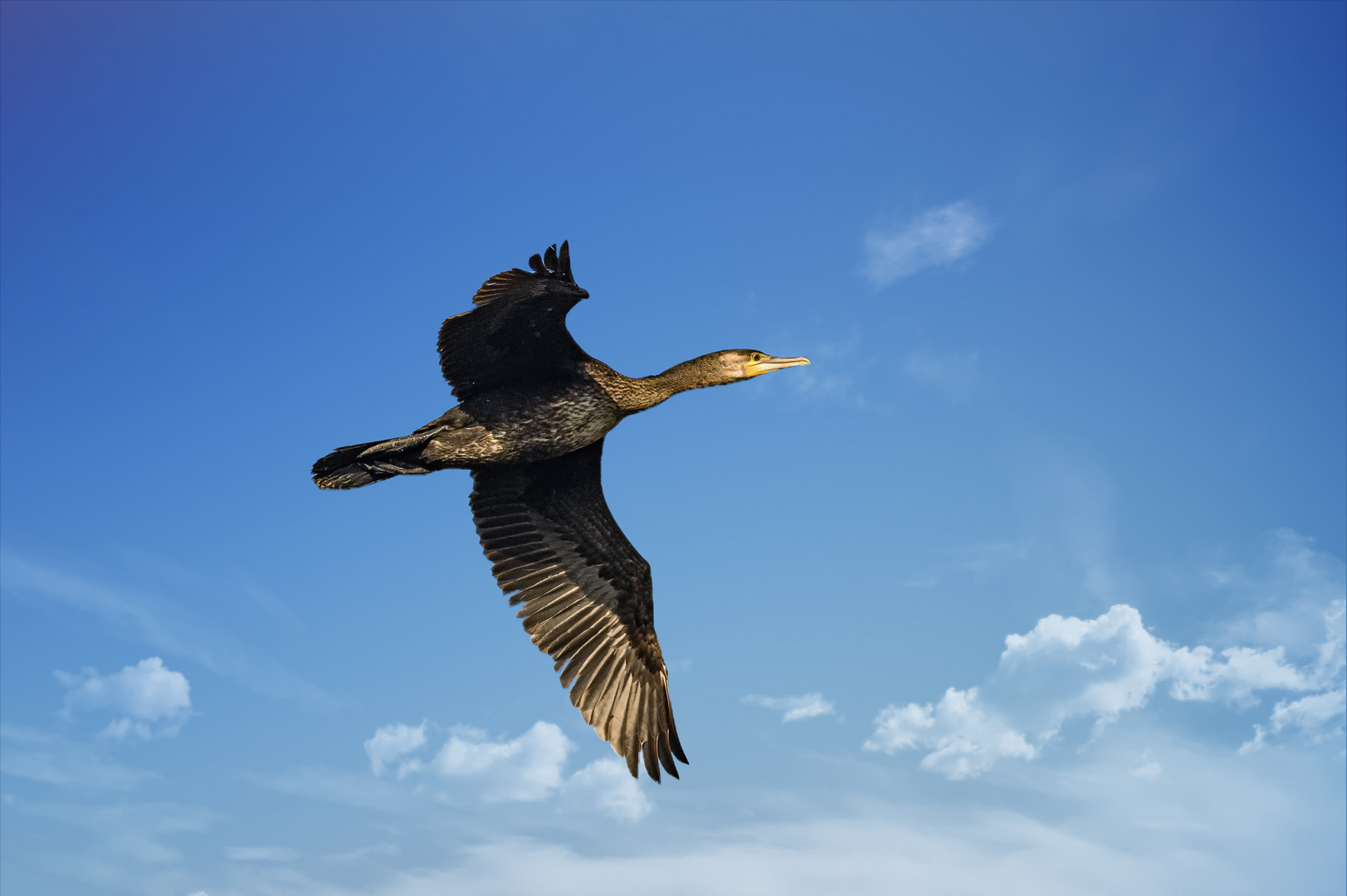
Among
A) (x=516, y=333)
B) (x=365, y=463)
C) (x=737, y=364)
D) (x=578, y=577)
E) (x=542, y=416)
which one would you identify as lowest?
(x=578, y=577)

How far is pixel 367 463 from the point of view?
9156 millimetres

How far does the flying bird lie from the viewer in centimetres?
873

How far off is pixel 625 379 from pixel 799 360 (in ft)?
5.59

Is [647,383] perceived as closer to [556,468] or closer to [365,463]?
[556,468]

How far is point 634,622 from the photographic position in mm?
10133

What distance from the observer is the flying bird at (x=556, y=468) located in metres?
8.73

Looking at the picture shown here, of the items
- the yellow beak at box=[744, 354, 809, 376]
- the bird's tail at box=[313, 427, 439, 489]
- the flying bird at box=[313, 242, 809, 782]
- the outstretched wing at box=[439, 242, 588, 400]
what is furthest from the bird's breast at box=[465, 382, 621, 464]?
the yellow beak at box=[744, 354, 809, 376]

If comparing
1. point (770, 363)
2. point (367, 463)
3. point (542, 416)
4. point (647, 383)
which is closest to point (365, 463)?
point (367, 463)

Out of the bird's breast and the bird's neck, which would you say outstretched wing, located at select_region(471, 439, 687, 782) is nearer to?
the bird's breast

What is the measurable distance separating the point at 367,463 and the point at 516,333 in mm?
1842

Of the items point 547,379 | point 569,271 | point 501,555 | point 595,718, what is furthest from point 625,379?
point 595,718

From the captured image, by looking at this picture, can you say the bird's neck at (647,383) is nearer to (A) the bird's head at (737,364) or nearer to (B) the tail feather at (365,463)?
(A) the bird's head at (737,364)

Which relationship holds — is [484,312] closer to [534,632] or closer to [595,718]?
[534,632]

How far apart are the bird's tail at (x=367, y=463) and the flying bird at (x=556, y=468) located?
11 millimetres
